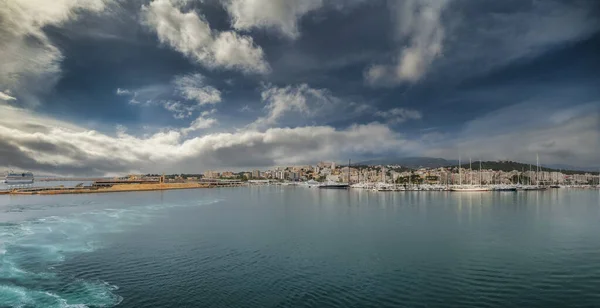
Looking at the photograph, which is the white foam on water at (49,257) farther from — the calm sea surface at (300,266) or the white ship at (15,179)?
the white ship at (15,179)

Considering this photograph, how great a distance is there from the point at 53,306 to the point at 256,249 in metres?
14.3

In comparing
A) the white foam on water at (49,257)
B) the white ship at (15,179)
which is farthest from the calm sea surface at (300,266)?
the white ship at (15,179)

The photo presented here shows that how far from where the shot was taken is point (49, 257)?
2459cm

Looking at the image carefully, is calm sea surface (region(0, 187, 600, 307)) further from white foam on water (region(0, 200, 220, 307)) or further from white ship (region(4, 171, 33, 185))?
white ship (region(4, 171, 33, 185))

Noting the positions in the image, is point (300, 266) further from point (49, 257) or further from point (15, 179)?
point (15, 179)

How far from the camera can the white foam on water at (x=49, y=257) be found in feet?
53.2

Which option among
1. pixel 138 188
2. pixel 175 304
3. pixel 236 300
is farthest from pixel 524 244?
pixel 138 188

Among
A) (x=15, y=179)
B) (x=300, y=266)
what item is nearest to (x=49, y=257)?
(x=300, y=266)

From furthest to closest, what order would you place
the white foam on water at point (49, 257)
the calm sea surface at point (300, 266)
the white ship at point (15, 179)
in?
the white ship at point (15, 179) → the calm sea surface at point (300, 266) → the white foam on water at point (49, 257)

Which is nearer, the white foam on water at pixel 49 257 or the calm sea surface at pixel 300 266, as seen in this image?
the white foam on water at pixel 49 257

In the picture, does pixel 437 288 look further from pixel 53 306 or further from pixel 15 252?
pixel 15 252

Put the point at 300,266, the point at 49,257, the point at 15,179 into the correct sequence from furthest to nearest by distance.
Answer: the point at 15,179 < the point at 49,257 < the point at 300,266

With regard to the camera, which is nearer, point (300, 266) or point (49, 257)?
point (300, 266)

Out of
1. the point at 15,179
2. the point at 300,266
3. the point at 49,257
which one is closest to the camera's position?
the point at 300,266
